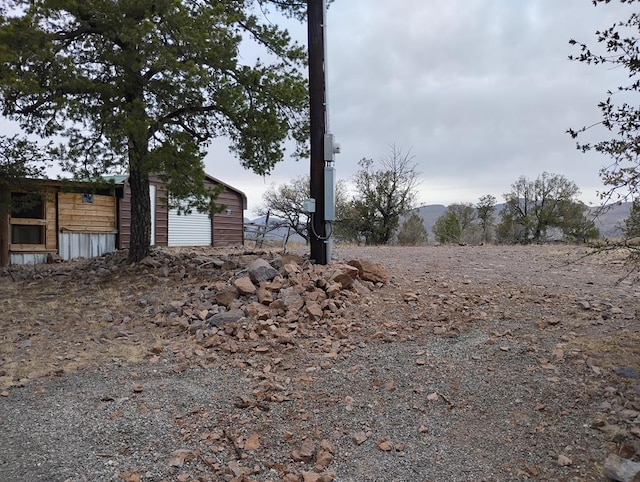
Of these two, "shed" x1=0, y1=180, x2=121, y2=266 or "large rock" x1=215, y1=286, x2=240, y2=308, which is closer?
"large rock" x1=215, y1=286, x2=240, y2=308

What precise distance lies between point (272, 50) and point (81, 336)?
240 inches

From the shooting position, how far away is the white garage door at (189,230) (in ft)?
55.4

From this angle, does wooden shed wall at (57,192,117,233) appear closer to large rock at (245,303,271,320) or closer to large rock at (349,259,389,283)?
large rock at (245,303,271,320)

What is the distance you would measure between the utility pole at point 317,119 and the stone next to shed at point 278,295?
47 centimetres

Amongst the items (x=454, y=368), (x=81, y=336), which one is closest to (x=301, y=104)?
(x=81, y=336)

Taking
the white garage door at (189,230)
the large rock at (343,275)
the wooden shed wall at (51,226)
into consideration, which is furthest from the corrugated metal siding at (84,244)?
the large rock at (343,275)

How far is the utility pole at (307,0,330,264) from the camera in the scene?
6.46 meters

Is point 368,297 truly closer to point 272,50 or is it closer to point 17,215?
point 272,50

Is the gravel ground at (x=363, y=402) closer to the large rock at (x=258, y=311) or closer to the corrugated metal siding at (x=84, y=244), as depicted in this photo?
the large rock at (x=258, y=311)

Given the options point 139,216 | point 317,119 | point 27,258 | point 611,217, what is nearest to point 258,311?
point 317,119

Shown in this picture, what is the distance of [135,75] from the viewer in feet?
23.8

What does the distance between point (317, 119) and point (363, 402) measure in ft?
14.3

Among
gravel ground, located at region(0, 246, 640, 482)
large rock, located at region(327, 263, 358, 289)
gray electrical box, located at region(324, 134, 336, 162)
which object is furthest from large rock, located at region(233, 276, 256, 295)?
gray electrical box, located at region(324, 134, 336, 162)

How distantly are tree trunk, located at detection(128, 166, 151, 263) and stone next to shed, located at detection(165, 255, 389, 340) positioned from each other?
3368 millimetres
